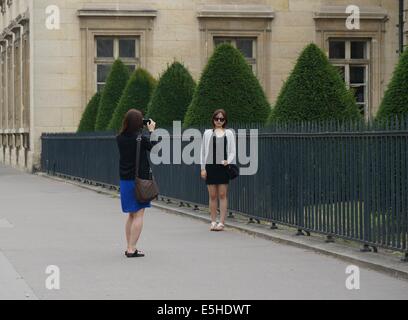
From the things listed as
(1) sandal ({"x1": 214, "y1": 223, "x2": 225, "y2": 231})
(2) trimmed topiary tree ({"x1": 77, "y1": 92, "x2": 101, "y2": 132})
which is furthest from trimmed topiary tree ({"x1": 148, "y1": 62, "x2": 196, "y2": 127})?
(2) trimmed topiary tree ({"x1": 77, "y1": 92, "x2": 101, "y2": 132})

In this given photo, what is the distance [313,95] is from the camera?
59.6 ft

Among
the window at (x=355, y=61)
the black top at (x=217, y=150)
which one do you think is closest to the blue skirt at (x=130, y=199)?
the black top at (x=217, y=150)

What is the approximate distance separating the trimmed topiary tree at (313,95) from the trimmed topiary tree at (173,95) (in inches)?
233

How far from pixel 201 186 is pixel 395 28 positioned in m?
21.2

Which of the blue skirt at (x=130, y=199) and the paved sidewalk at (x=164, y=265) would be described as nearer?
the paved sidewalk at (x=164, y=265)

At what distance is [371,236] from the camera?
12.2 metres

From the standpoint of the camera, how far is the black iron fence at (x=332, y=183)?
11789 millimetres

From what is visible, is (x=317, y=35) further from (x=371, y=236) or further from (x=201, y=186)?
(x=371, y=236)

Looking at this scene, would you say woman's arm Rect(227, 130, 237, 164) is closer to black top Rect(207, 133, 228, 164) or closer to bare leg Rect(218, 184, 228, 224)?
black top Rect(207, 133, 228, 164)

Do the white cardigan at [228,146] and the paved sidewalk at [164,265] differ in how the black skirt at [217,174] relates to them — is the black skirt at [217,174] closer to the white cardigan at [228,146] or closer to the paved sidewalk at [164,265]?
the white cardigan at [228,146]

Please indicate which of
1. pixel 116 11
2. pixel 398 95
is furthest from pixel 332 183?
pixel 116 11

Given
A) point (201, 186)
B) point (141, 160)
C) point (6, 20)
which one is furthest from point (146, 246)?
point (6, 20)

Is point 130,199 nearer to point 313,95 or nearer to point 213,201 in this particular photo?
point 213,201

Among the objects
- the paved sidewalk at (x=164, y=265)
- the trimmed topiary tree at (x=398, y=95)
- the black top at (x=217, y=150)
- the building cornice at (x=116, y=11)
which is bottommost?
the paved sidewalk at (x=164, y=265)
